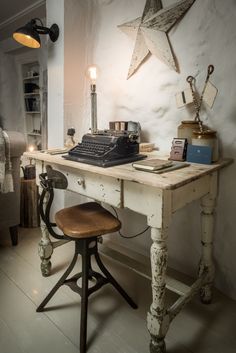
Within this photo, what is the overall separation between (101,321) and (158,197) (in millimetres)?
822

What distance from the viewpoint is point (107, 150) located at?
136 centimetres

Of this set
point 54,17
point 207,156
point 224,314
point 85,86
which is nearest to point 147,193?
point 207,156

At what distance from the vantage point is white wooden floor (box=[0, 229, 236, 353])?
4.22 feet

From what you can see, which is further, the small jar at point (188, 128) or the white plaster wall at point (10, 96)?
the white plaster wall at point (10, 96)

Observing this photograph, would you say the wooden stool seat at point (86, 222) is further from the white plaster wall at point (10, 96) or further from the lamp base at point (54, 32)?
the white plaster wall at point (10, 96)

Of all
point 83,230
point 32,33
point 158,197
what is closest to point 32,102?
point 32,33

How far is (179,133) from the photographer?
1.54 meters

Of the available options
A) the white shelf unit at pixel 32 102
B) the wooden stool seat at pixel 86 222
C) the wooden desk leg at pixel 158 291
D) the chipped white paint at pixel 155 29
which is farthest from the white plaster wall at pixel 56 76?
the white shelf unit at pixel 32 102

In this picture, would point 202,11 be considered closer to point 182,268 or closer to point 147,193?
point 147,193

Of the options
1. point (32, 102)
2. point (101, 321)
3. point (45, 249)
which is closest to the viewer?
point (101, 321)

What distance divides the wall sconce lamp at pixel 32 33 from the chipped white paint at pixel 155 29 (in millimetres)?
592

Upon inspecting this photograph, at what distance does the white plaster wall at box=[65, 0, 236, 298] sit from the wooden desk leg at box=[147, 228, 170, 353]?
25.1 inches

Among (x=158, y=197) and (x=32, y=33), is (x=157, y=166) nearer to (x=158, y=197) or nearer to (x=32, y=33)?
(x=158, y=197)

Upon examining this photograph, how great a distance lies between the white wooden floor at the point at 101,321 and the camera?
129 centimetres
